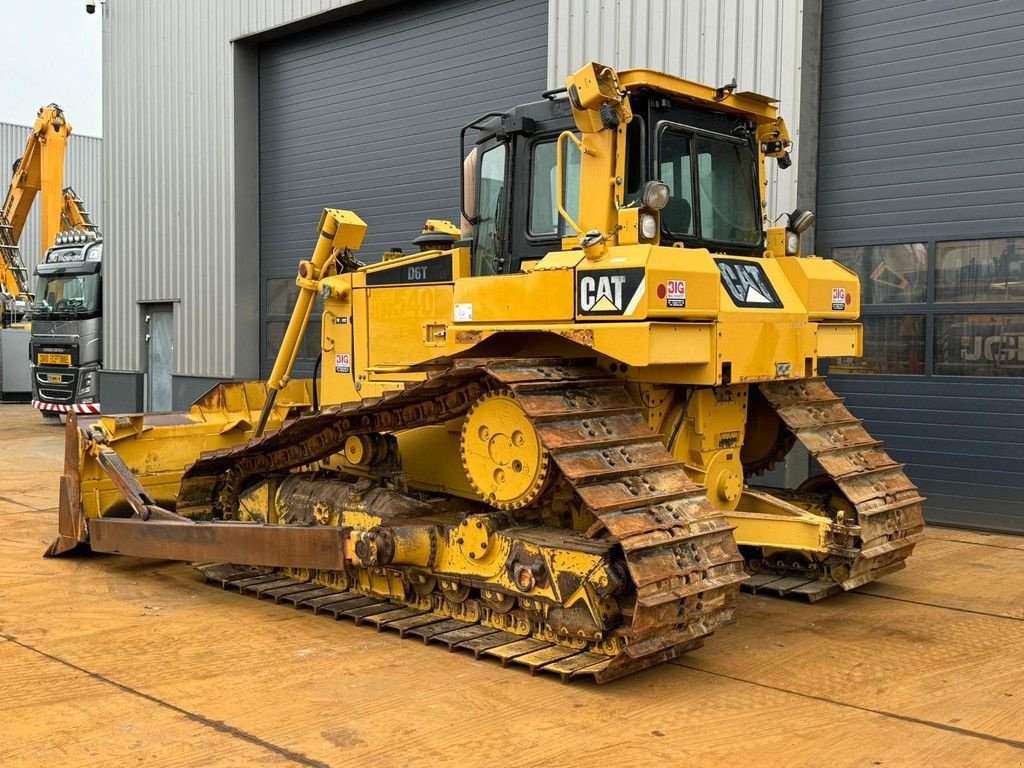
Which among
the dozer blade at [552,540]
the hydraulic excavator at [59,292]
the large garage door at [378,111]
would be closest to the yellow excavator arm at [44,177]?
the hydraulic excavator at [59,292]

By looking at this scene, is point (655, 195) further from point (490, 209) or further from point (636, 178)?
point (490, 209)

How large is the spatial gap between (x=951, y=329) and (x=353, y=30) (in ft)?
30.6

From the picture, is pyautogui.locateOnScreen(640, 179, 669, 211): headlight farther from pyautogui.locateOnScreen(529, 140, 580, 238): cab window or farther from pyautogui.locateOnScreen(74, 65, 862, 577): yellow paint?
pyautogui.locateOnScreen(529, 140, 580, 238): cab window

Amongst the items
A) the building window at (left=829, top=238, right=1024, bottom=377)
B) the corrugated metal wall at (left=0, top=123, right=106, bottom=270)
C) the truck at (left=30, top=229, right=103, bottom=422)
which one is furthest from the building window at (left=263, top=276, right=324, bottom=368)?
the corrugated metal wall at (left=0, top=123, right=106, bottom=270)

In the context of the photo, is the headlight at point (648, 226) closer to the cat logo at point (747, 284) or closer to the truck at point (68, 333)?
the cat logo at point (747, 284)

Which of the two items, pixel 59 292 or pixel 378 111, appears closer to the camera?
pixel 378 111

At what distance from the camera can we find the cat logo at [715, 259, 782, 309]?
6035 millimetres

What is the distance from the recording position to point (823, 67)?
1031 cm

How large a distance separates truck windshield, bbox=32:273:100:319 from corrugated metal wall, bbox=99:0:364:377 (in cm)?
58

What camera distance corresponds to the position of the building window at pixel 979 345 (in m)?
9.09

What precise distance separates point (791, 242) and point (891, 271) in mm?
Result: 3242

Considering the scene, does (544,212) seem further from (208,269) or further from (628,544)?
(208,269)

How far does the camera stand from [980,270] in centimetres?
930

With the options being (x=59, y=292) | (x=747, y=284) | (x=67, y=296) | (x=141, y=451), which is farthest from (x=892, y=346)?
(x=59, y=292)
